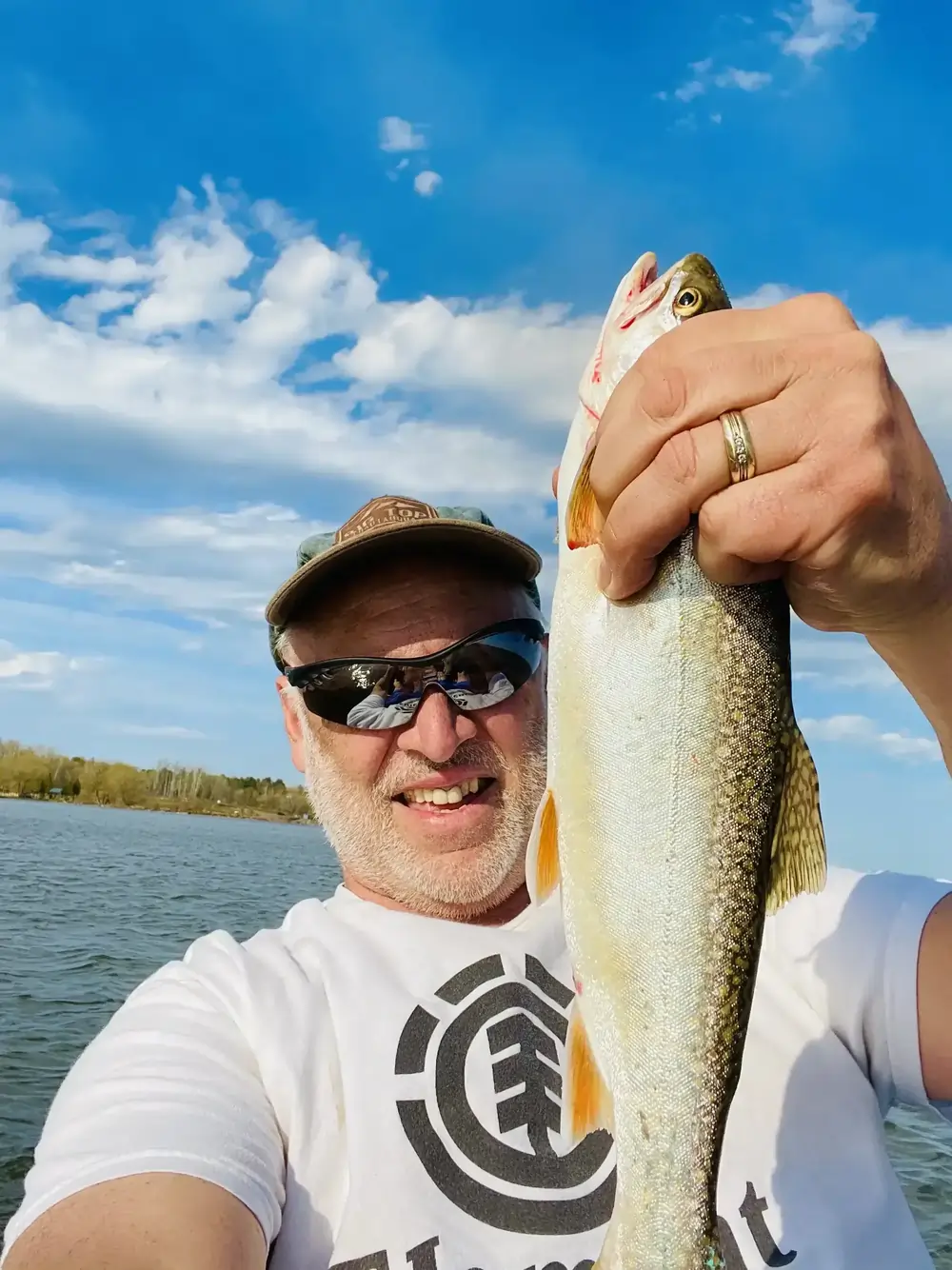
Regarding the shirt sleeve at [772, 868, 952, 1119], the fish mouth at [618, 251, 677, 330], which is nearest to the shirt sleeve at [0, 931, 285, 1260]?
the shirt sleeve at [772, 868, 952, 1119]

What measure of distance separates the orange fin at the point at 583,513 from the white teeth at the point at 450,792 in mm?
1842

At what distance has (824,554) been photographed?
1811mm

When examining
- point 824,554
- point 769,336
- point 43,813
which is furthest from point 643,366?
point 43,813

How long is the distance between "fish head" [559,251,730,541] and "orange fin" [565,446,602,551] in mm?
47

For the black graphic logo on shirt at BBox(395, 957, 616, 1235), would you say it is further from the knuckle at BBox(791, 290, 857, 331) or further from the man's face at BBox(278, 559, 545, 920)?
the knuckle at BBox(791, 290, 857, 331)

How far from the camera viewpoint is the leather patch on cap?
4.00 metres

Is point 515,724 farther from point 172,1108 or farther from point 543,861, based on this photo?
point 172,1108

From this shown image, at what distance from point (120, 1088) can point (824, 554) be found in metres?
2.26

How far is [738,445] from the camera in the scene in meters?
1.75

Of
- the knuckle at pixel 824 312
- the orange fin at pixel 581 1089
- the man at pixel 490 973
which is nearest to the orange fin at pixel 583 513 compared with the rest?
the man at pixel 490 973

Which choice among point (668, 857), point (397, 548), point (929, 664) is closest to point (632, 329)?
point (929, 664)

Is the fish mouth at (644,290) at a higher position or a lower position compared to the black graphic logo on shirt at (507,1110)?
higher

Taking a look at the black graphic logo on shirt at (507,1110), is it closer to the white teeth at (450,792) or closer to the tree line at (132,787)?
the white teeth at (450,792)

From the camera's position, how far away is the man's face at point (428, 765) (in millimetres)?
3611
